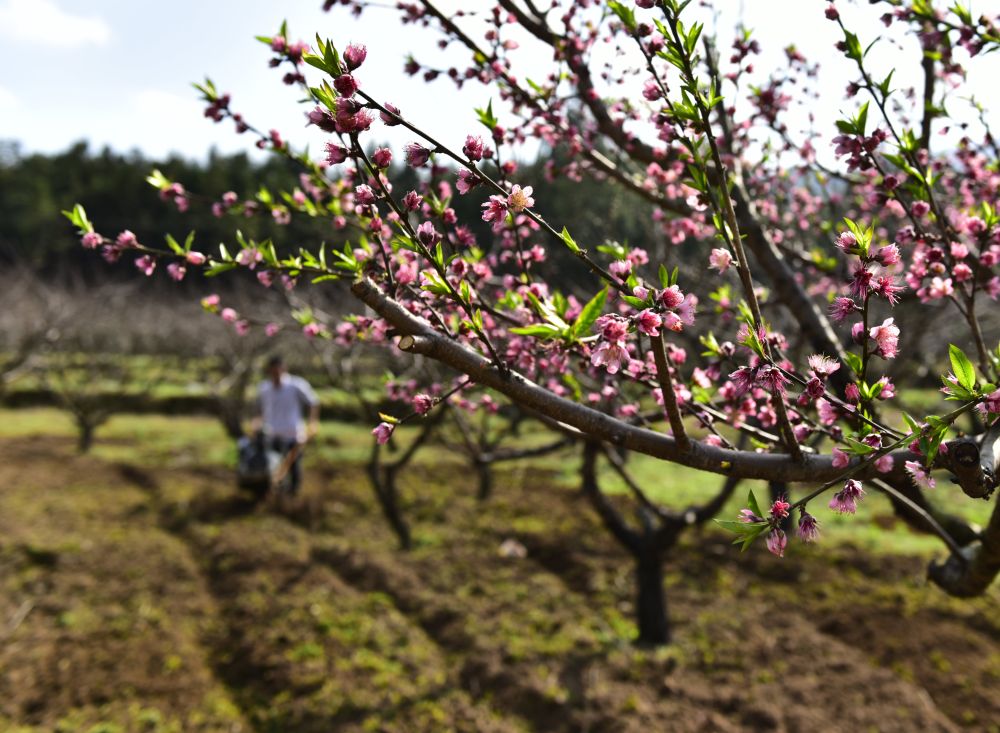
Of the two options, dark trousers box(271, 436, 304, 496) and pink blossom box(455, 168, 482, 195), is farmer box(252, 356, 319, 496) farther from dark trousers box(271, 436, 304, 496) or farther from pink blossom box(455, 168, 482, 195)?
pink blossom box(455, 168, 482, 195)

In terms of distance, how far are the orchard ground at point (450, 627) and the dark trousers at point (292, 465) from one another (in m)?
0.40

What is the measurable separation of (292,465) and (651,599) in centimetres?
553

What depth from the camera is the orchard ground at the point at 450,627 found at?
424 centimetres

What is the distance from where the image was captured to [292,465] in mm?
8625

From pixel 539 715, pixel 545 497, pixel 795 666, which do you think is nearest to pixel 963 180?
pixel 795 666

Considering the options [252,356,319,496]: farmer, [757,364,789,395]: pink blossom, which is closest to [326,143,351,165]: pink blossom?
[757,364,789,395]: pink blossom

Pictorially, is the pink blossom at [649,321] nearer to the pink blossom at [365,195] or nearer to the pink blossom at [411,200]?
the pink blossom at [411,200]

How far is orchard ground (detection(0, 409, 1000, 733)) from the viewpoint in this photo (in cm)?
424

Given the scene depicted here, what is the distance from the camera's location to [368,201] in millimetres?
1585

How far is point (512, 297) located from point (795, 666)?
4491mm

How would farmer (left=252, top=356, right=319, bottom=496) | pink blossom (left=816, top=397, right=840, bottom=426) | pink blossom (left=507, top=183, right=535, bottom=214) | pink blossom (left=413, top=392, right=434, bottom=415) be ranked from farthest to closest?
farmer (left=252, top=356, right=319, bottom=496), pink blossom (left=816, top=397, right=840, bottom=426), pink blossom (left=413, top=392, right=434, bottom=415), pink blossom (left=507, top=183, right=535, bottom=214)

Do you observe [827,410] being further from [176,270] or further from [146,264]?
[146,264]

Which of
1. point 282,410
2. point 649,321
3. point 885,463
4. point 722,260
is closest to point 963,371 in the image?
point 885,463

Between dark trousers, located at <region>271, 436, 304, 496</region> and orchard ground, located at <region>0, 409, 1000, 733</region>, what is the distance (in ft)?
1.32
